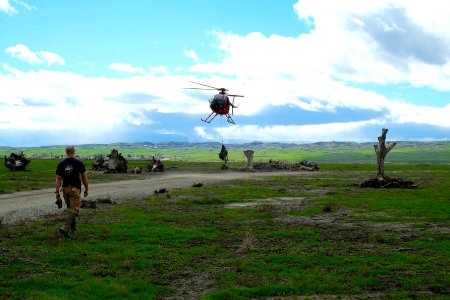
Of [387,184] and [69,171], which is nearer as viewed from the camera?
[69,171]

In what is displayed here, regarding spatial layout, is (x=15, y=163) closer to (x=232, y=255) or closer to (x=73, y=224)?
(x=73, y=224)

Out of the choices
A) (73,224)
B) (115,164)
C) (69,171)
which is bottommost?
(73,224)

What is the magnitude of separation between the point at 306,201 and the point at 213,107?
46.2 m

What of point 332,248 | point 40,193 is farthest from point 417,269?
point 40,193

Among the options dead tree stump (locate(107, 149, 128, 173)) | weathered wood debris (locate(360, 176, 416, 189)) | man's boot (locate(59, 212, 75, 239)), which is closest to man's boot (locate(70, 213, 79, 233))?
man's boot (locate(59, 212, 75, 239))

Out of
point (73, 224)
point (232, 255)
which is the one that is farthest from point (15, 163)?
point (232, 255)

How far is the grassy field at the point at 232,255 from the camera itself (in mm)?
12555

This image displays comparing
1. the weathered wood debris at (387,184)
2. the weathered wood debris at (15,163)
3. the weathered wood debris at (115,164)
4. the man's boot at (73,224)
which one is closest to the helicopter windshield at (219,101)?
the weathered wood debris at (115,164)

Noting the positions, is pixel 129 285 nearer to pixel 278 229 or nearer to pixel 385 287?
pixel 385 287

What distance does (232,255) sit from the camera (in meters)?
16.7

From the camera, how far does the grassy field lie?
12.6 meters

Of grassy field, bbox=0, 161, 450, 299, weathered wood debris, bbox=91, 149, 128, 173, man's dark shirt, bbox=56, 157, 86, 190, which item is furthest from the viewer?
weathered wood debris, bbox=91, 149, 128, 173

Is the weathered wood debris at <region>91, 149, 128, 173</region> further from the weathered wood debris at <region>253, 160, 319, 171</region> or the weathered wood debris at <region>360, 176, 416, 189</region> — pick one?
the weathered wood debris at <region>360, 176, 416, 189</region>

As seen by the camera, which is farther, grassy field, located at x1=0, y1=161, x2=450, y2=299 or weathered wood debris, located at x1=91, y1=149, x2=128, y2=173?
weathered wood debris, located at x1=91, y1=149, x2=128, y2=173
